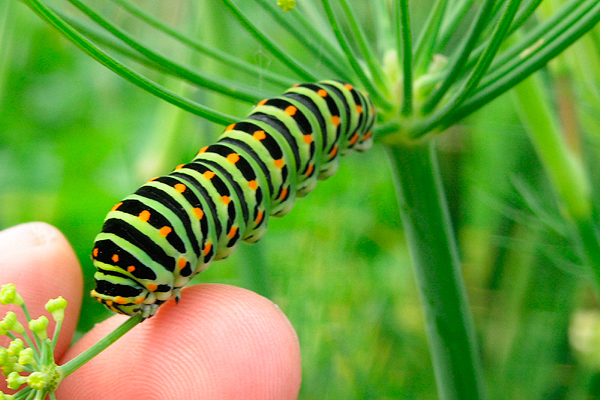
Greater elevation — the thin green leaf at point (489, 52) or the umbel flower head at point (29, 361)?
the thin green leaf at point (489, 52)

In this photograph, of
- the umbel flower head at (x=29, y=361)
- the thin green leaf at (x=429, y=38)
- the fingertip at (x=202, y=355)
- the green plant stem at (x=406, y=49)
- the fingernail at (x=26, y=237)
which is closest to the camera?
the umbel flower head at (x=29, y=361)

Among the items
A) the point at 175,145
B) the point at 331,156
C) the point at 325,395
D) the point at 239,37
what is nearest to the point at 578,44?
the point at 331,156

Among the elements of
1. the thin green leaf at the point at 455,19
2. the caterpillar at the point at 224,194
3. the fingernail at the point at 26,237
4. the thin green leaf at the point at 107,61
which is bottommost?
the fingernail at the point at 26,237

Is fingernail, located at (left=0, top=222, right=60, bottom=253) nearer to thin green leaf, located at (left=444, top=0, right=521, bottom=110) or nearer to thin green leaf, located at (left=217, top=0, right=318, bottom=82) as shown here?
thin green leaf, located at (left=217, top=0, right=318, bottom=82)

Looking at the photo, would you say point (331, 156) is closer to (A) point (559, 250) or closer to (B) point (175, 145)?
(B) point (175, 145)

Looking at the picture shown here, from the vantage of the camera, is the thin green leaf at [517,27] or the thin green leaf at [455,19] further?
the thin green leaf at [455,19]

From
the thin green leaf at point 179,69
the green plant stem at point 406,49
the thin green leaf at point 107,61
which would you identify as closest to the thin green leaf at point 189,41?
the thin green leaf at point 179,69

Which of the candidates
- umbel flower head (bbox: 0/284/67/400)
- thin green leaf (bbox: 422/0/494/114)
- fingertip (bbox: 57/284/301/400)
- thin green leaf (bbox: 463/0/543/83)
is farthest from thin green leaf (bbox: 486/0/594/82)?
umbel flower head (bbox: 0/284/67/400)

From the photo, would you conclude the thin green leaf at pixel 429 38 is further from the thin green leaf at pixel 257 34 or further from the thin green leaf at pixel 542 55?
the thin green leaf at pixel 257 34
